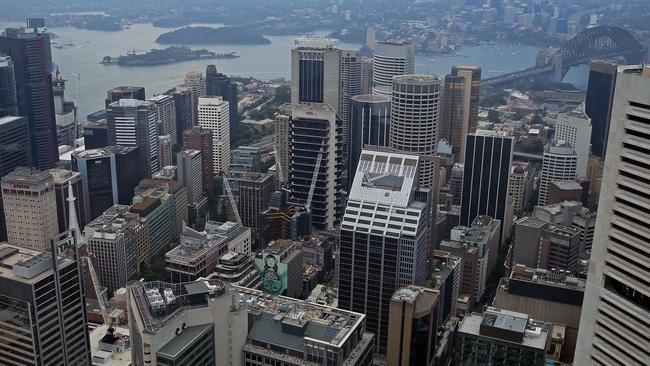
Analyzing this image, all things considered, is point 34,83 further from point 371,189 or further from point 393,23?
point 393,23

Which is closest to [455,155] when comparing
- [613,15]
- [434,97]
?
[434,97]

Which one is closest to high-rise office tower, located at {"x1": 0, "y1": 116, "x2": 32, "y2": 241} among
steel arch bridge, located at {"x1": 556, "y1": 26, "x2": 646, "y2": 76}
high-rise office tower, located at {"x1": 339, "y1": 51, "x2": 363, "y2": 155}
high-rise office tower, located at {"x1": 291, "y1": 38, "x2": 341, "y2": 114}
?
high-rise office tower, located at {"x1": 291, "y1": 38, "x2": 341, "y2": 114}

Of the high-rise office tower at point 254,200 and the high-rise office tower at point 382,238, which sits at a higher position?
the high-rise office tower at point 382,238

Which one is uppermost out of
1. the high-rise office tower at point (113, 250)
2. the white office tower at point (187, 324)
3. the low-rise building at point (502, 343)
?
the white office tower at point (187, 324)

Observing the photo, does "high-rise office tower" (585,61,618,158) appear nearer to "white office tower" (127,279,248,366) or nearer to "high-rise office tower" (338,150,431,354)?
"high-rise office tower" (338,150,431,354)

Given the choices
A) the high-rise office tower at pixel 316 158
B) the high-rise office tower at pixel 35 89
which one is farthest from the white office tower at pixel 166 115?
the high-rise office tower at pixel 316 158

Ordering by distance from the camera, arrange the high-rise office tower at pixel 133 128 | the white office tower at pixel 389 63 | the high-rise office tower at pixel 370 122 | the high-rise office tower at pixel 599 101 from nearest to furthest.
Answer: the high-rise office tower at pixel 370 122 → the high-rise office tower at pixel 133 128 → the high-rise office tower at pixel 599 101 → the white office tower at pixel 389 63

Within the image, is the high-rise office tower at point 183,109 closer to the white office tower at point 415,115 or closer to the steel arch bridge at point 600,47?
the white office tower at point 415,115
